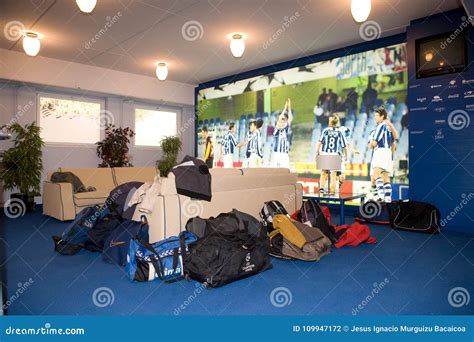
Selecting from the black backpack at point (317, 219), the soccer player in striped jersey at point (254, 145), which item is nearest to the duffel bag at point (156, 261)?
the black backpack at point (317, 219)

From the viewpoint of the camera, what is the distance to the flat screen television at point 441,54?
438 centimetres

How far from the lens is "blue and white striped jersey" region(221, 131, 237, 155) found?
7.83 metres

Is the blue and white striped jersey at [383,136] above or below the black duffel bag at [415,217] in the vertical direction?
above

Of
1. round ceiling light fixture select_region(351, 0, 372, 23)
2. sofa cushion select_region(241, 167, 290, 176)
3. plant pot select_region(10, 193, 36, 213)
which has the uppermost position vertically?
round ceiling light fixture select_region(351, 0, 372, 23)

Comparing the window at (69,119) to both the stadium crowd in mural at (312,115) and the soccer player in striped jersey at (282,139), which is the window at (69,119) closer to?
the stadium crowd in mural at (312,115)

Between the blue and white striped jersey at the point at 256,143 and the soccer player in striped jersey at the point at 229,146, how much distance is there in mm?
526

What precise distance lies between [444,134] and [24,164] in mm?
6971

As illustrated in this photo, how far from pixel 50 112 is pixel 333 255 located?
21.4ft

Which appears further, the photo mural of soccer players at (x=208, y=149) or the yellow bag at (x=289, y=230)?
the photo mural of soccer players at (x=208, y=149)

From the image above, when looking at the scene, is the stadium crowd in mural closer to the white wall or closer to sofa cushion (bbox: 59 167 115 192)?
the white wall

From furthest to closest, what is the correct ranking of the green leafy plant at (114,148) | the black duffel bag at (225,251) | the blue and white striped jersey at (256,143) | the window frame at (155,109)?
the window frame at (155,109) < the blue and white striped jersey at (256,143) < the green leafy plant at (114,148) < the black duffel bag at (225,251)

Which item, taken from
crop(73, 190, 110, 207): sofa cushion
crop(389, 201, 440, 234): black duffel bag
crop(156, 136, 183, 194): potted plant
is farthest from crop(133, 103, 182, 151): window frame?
crop(389, 201, 440, 234): black duffel bag

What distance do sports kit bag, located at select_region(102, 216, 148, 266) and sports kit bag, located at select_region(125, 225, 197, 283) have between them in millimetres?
371

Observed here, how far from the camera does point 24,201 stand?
5.89 meters
